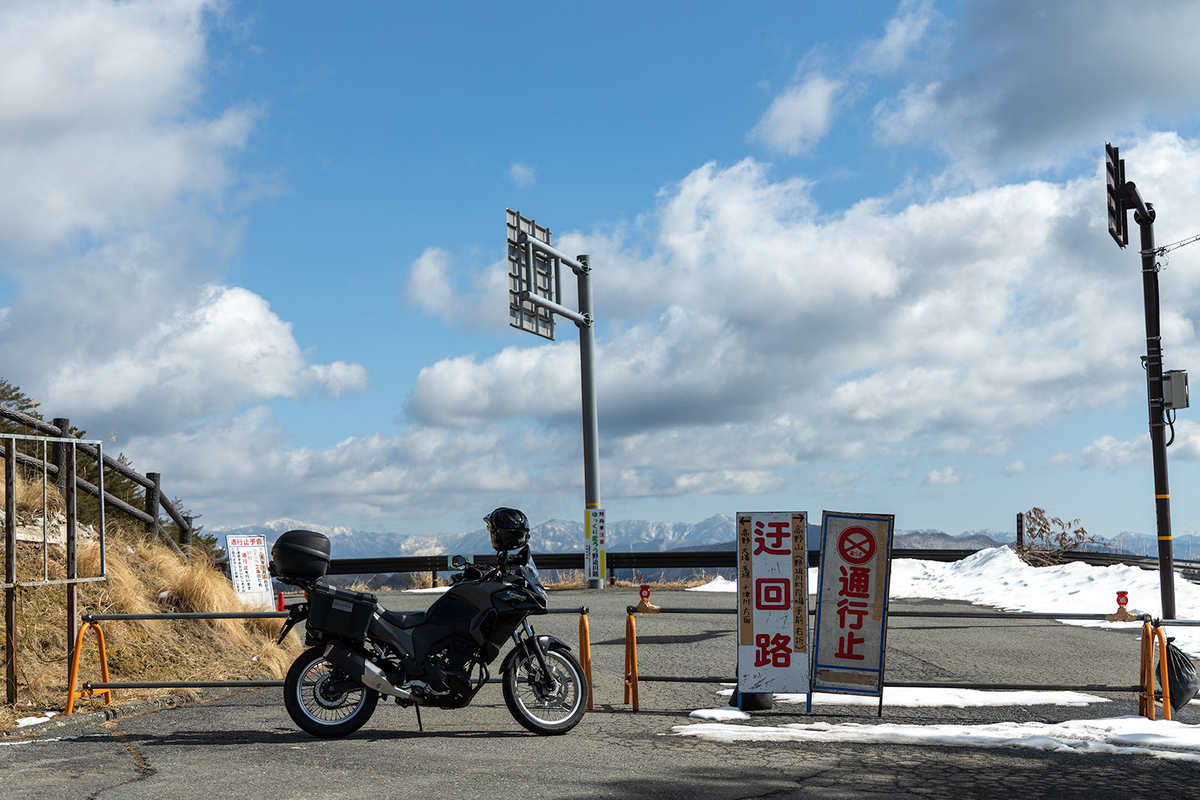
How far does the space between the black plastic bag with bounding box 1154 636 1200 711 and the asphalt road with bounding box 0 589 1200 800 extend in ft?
2.65

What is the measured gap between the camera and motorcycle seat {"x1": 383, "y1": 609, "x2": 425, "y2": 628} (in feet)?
26.0

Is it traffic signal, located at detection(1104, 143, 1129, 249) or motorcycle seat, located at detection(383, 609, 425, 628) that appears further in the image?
traffic signal, located at detection(1104, 143, 1129, 249)

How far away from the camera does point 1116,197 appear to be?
54.5ft

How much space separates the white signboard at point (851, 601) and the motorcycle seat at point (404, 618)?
3487 mm

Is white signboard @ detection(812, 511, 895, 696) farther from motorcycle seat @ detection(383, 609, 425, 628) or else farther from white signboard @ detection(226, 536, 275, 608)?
white signboard @ detection(226, 536, 275, 608)

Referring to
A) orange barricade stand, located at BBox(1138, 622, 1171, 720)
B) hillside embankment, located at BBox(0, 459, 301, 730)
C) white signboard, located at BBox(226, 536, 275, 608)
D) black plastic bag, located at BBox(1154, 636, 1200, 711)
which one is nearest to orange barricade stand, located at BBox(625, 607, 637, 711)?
orange barricade stand, located at BBox(1138, 622, 1171, 720)

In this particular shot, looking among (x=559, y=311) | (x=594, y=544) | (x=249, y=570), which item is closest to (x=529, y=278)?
(x=559, y=311)

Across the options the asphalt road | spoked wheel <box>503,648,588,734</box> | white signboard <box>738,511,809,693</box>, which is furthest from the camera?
white signboard <box>738,511,809,693</box>

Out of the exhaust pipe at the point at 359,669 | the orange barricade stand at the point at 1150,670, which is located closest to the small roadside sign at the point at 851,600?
the orange barricade stand at the point at 1150,670

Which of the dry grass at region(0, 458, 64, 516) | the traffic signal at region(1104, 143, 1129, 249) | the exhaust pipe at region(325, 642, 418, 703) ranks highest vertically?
the traffic signal at region(1104, 143, 1129, 249)

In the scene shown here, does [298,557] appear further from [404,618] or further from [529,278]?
[529,278]

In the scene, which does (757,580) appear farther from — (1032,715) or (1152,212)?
(1152,212)

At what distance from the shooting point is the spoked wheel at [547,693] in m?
7.77

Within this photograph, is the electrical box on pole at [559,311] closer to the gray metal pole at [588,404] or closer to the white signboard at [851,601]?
the gray metal pole at [588,404]
